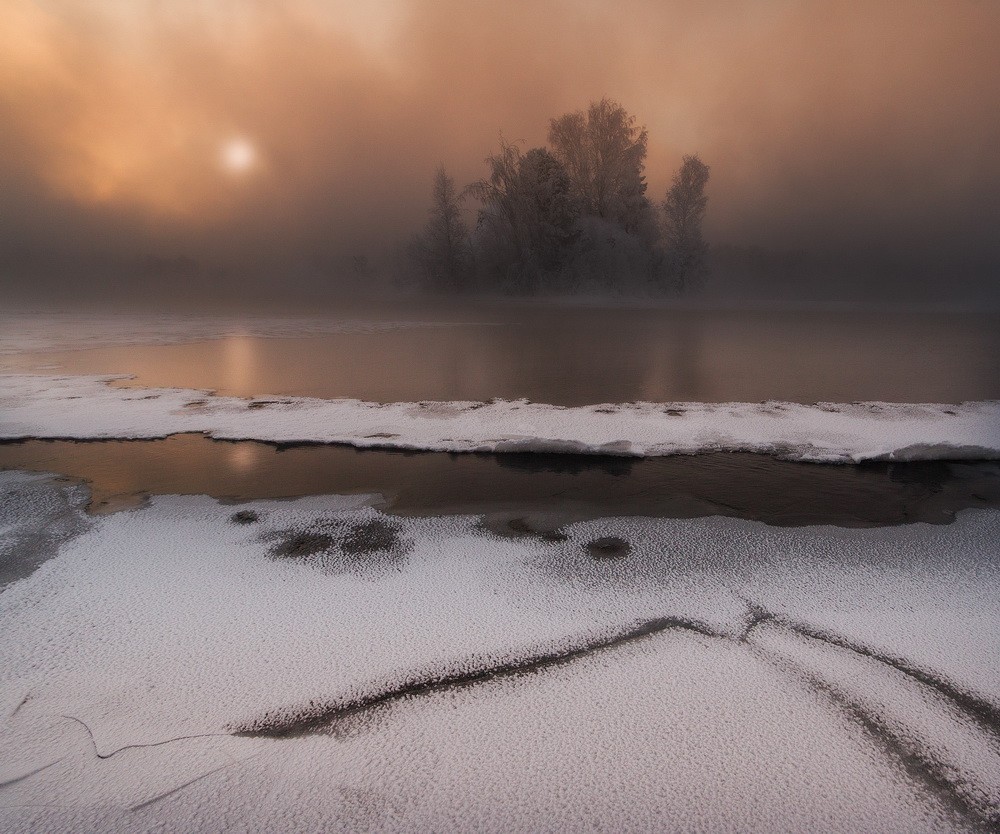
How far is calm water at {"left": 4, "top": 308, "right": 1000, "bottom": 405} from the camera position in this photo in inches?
352

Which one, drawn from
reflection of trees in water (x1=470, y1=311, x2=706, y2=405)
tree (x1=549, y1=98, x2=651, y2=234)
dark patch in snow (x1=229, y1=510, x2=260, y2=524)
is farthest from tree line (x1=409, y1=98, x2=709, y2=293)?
dark patch in snow (x1=229, y1=510, x2=260, y2=524)

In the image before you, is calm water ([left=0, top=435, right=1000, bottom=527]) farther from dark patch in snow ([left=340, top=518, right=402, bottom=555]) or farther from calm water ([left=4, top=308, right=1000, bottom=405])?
calm water ([left=4, top=308, right=1000, bottom=405])

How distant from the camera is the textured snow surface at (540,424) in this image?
5543 mm

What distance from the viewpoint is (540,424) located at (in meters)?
6.38

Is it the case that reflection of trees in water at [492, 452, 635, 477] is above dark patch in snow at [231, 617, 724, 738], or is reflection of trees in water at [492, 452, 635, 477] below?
below

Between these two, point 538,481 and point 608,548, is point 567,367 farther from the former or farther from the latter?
point 608,548

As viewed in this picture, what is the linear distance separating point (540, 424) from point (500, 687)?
14.5 feet

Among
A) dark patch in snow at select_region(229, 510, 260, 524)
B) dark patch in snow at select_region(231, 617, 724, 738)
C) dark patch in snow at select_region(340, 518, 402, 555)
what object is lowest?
dark patch in snow at select_region(229, 510, 260, 524)

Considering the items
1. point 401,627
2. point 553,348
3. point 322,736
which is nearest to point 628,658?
point 401,627

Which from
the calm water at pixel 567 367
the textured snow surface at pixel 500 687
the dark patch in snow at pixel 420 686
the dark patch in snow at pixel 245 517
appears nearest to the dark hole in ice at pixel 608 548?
the textured snow surface at pixel 500 687

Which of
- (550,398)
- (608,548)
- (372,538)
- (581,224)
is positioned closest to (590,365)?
(550,398)

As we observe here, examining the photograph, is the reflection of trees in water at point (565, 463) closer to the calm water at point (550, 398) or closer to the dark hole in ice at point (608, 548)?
the calm water at point (550, 398)

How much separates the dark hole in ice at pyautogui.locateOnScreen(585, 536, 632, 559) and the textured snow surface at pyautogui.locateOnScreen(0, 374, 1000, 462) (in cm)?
200

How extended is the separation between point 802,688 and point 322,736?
1.84 metres
